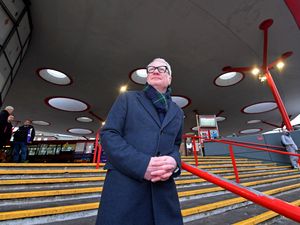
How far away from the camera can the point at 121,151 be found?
80cm

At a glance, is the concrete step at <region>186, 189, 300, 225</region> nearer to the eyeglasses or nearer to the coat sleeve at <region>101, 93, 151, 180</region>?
the coat sleeve at <region>101, 93, 151, 180</region>

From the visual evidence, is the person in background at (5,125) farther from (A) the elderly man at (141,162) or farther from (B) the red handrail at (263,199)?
(B) the red handrail at (263,199)

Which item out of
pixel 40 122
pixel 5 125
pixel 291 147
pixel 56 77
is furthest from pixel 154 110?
pixel 40 122

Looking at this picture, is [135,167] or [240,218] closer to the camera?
[135,167]

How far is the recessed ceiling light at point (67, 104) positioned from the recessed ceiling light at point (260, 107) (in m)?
14.6

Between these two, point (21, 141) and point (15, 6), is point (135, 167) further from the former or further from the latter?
point (15, 6)

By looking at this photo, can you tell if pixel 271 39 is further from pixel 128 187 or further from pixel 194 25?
pixel 128 187

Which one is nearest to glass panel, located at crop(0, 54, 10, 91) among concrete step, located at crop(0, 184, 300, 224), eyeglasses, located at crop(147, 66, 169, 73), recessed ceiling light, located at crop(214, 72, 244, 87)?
concrete step, located at crop(0, 184, 300, 224)

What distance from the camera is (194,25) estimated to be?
7004 millimetres

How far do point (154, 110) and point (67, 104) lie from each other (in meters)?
15.1

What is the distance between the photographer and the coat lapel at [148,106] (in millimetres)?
968

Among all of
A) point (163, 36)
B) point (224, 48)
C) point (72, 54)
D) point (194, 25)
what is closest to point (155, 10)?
point (163, 36)

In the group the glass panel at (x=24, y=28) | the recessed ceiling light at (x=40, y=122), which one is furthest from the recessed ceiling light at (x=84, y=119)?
the glass panel at (x=24, y=28)

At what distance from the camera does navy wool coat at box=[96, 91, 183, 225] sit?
78 cm
